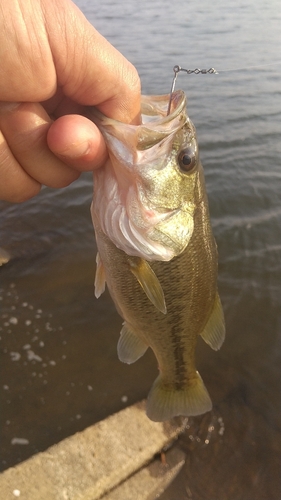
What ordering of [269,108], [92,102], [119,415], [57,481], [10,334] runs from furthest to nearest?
[269,108] → [10,334] → [119,415] → [57,481] → [92,102]

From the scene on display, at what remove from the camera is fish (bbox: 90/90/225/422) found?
1756mm

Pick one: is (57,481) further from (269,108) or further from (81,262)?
(269,108)

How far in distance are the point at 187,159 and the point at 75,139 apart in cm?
60

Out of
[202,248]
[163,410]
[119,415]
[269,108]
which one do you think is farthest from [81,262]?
[269,108]

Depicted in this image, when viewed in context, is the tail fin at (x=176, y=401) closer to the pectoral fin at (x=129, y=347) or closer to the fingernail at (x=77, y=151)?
the pectoral fin at (x=129, y=347)

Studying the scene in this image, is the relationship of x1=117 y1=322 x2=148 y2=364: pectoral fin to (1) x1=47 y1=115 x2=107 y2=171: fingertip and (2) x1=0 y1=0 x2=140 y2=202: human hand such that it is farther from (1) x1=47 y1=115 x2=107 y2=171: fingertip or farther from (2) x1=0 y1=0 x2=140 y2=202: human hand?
(1) x1=47 y1=115 x2=107 y2=171: fingertip

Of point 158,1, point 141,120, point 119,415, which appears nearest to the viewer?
point 141,120

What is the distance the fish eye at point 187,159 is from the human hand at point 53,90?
0.94ft

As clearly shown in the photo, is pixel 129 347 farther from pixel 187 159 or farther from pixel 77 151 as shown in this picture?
pixel 77 151

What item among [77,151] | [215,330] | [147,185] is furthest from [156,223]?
[215,330]

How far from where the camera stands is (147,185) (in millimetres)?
1826

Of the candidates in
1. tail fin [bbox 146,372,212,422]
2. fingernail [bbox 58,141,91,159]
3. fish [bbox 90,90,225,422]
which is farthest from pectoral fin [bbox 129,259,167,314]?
tail fin [bbox 146,372,212,422]

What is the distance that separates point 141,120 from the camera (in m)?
1.89

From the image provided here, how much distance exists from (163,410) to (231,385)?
4.14 ft
